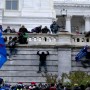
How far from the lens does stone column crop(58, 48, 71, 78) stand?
112ft

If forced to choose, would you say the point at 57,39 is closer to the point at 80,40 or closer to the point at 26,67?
the point at 80,40

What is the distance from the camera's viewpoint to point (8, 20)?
47.8 m

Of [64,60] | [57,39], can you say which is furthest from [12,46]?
[64,60]

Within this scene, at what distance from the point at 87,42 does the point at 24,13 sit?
1380 centimetres

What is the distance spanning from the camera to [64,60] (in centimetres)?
3438

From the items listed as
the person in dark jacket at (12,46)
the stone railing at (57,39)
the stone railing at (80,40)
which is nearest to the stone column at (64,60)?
the stone railing at (57,39)

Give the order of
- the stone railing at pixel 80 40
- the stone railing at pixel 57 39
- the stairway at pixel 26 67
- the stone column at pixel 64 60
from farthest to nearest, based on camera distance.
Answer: the stone railing at pixel 80 40 → the stone railing at pixel 57 39 → the stone column at pixel 64 60 → the stairway at pixel 26 67

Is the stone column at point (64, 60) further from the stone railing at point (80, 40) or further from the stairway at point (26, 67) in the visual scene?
the stone railing at point (80, 40)

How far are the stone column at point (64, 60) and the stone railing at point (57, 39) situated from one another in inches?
20.1

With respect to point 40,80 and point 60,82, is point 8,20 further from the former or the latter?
point 60,82

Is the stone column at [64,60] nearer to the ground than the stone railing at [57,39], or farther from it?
nearer to the ground

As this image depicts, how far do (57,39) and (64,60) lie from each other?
1.71 metres

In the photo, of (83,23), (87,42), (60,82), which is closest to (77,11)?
(83,23)

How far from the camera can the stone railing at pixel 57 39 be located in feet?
114
